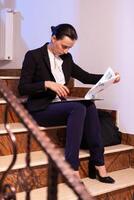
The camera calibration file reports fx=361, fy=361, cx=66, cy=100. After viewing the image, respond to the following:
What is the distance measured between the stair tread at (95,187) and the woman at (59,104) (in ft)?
0.20

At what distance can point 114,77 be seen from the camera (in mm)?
2270

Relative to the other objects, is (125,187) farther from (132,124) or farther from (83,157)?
(132,124)

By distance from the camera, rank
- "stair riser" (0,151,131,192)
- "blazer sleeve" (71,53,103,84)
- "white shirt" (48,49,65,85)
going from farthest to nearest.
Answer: "blazer sleeve" (71,53,103,84) → "white shirt" (48,49,65,85) → "stair riser" (0,151,131,192)

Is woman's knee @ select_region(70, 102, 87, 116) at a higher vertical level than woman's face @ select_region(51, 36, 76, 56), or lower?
lower

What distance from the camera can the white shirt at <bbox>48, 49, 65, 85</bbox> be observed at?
8.05 ft

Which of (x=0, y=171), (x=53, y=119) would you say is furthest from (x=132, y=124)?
(x=0, y=171)

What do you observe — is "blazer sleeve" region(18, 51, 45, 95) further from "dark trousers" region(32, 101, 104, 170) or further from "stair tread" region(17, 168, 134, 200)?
"stair tread" region(17, 168, 134, 200)

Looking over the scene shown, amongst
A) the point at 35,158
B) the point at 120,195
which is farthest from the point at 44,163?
the point at 120,195

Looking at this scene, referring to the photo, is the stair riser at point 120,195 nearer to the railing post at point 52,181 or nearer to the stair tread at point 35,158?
the stair tread at point 35,158

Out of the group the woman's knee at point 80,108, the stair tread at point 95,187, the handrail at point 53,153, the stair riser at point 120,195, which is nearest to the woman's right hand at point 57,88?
the woman's knee at point 80,108

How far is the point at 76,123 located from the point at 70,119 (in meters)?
0.05

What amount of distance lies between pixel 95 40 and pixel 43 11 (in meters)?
0.70

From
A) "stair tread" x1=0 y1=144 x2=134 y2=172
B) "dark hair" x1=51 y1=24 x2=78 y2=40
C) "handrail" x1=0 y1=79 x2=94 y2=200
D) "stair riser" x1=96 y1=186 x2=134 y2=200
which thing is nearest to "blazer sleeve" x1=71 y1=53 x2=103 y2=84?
"dark hair" x1=51 y1=24 x2=78 y2=40

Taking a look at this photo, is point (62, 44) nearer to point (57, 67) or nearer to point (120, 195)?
point (57, 67)
